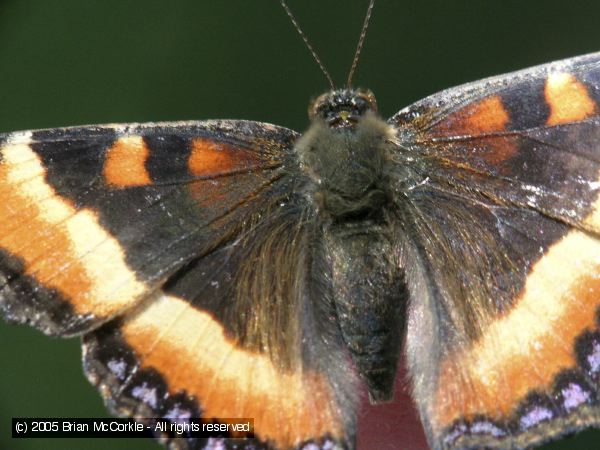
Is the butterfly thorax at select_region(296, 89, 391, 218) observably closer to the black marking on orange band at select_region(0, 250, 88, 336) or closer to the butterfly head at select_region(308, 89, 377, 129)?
the butterfly head at select_region(308, 89, 377, 129)

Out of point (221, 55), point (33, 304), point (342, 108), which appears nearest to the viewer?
point (33, 304)

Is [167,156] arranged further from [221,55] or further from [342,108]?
[221,55]

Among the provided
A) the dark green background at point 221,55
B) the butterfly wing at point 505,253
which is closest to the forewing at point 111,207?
the butterfly wing at point 505,253

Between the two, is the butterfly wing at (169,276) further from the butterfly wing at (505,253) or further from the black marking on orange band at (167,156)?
the butterfly wing at (505,253)

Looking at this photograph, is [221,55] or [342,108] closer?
[342,108]

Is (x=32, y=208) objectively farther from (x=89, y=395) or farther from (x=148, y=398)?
(x=89, y=395)

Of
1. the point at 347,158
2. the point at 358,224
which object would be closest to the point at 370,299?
the point at 358,224
